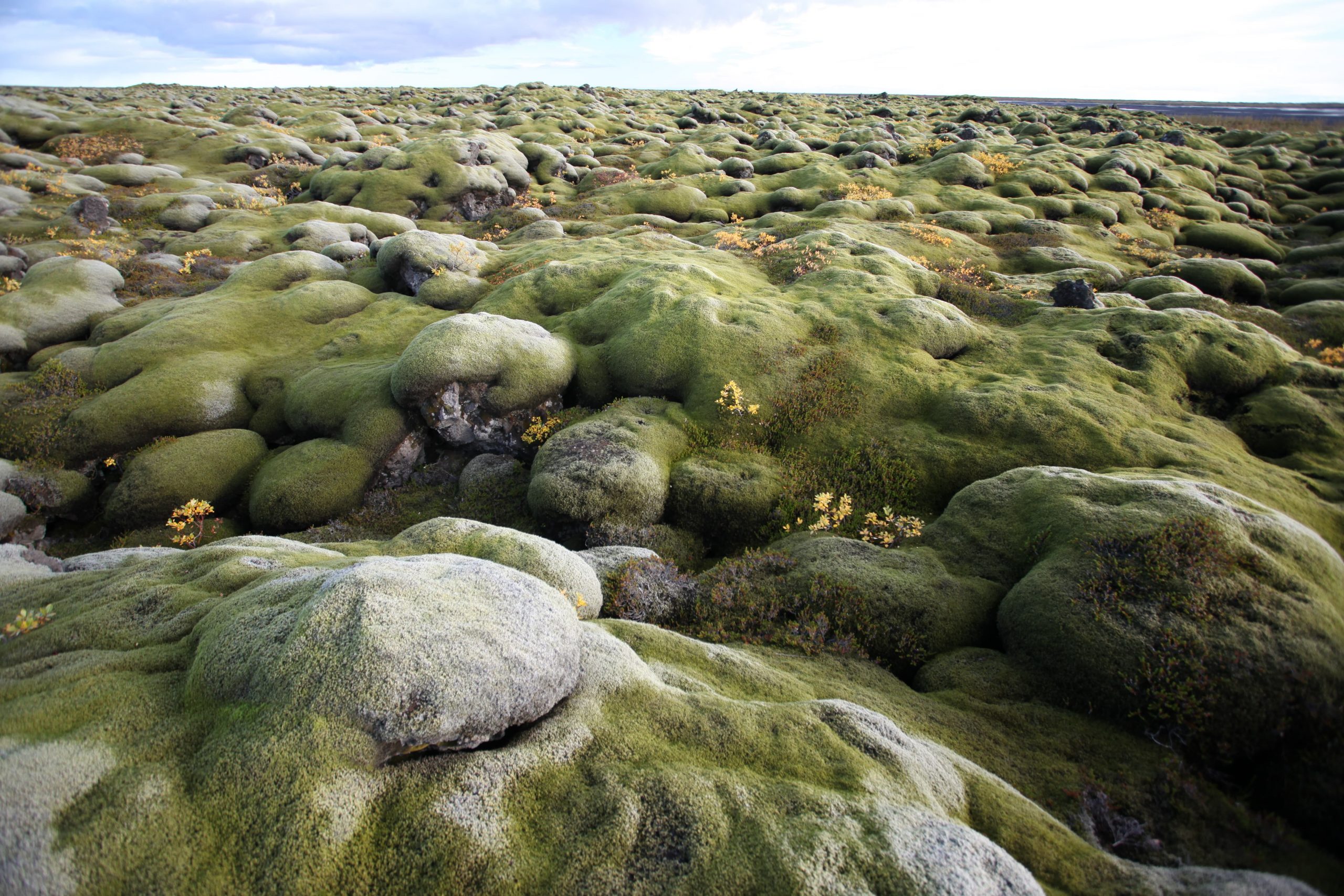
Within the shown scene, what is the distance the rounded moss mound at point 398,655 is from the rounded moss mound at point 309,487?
29.9ft

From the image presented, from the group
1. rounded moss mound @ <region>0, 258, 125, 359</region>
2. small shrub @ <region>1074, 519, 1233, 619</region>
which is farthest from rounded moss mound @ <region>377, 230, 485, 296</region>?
small shrub @ <region>1074, 519, 1233, 619</region>

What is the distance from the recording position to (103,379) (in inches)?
730

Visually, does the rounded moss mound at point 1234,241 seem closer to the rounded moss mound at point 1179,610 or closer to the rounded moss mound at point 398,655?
the rounded moss mound at point 1179,610

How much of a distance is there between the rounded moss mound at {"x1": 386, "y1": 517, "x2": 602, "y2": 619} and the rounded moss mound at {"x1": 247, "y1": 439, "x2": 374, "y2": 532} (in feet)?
19.4

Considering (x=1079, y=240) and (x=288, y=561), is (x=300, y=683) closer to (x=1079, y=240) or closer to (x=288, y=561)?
(x=288, y=561)

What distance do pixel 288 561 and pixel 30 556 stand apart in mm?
6149

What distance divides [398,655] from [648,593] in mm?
5196

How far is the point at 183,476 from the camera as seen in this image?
15.8 metres

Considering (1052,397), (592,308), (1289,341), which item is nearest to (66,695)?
(592,308)

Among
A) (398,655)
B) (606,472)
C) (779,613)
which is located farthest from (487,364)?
(398,655)

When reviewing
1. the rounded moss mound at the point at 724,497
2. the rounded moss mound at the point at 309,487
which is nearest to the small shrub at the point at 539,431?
the rounded moss mound at the point at 724,497

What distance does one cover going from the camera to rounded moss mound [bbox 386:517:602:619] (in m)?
9.66

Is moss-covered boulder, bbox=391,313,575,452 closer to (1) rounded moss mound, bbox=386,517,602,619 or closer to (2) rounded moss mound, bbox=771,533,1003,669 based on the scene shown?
(1) rounded moss mound, bbox=386,517,602,619

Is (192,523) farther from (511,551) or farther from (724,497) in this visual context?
(724,497)
